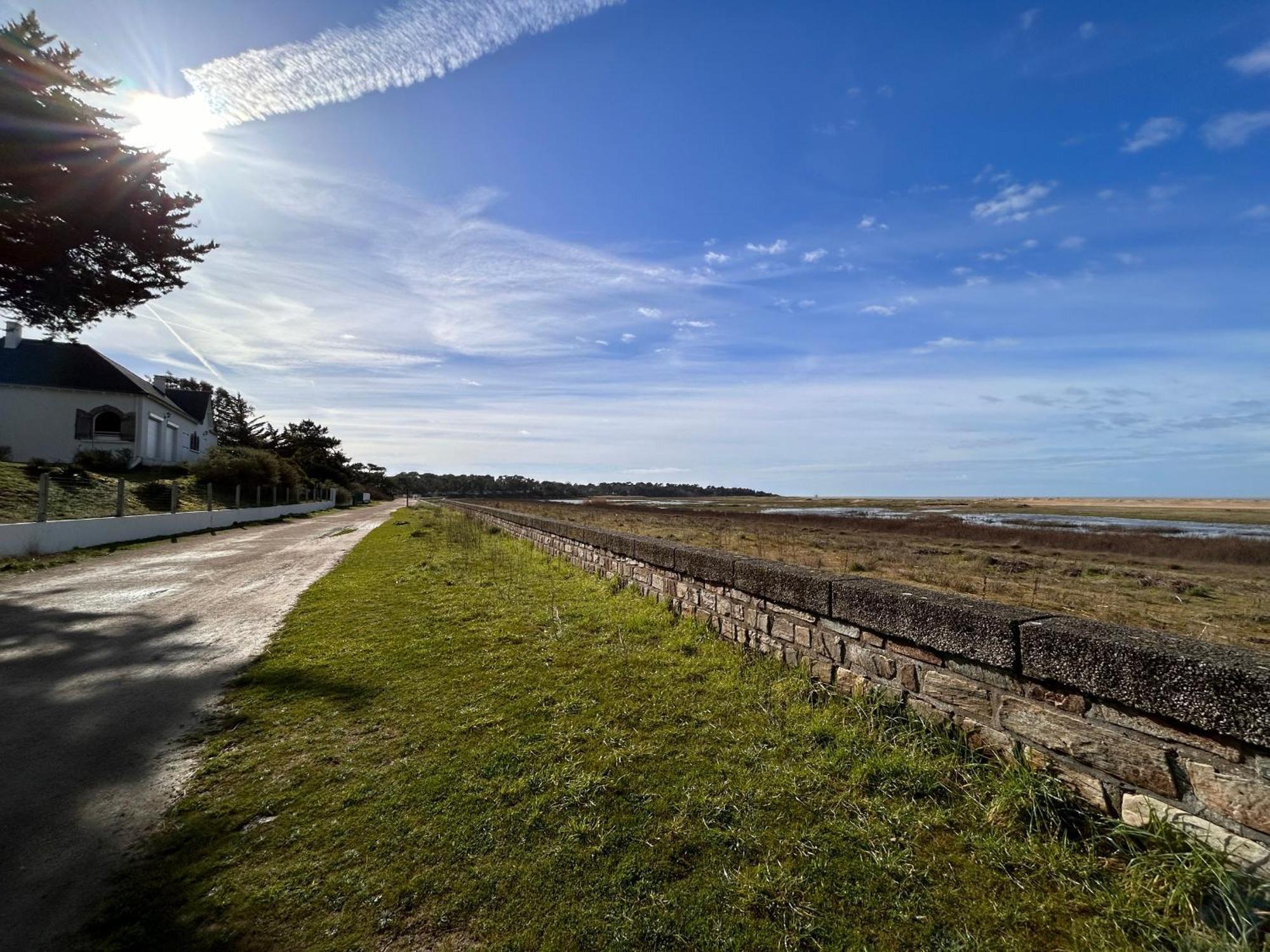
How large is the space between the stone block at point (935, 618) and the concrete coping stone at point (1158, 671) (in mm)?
122

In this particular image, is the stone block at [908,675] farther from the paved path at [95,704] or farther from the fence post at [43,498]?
the fence post at [43,498]

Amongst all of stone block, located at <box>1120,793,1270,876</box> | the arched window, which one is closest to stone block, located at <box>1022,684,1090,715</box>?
stone block, located at <box>1120,793,1270,876</box>

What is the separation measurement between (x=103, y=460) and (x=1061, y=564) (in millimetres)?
38118

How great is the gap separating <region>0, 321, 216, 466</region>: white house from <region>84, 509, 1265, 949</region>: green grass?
33398 millimetres

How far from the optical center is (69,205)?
10211mm

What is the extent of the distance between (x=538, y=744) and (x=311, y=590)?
6.71 m

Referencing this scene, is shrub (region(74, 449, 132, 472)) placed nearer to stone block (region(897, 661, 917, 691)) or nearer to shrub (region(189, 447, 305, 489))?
shrub (region(189, 447, 305, 489))

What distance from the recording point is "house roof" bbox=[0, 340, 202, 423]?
26.5m

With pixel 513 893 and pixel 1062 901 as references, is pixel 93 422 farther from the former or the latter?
pixel 1062 901

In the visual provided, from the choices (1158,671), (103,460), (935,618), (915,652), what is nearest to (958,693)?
(915,652)

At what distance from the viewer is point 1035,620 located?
2492 millimetres

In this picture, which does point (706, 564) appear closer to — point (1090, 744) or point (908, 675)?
point (908, 675)

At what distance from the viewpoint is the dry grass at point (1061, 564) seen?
7191mm

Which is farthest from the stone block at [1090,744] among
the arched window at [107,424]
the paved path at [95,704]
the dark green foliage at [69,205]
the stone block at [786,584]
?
the arched window at [107,424]
